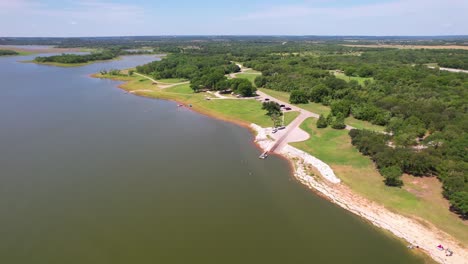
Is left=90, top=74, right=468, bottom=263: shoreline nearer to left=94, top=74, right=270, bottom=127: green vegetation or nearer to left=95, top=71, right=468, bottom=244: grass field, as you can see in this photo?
left=95, top=71, right=468, bottom=244: grass field

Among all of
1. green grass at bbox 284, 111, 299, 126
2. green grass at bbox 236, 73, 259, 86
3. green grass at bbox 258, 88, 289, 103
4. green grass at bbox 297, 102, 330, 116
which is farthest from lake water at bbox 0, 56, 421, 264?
green grass at bbox 236, 73, 259, 86

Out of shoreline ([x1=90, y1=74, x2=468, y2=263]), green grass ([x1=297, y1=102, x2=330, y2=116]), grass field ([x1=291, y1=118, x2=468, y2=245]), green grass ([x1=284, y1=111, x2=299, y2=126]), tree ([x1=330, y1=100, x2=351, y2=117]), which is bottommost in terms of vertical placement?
shoreline ([x1=90, y1=74, x2=468, y2=263])

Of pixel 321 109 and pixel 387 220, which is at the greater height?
pixel 321 109

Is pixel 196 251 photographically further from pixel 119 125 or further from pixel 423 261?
pixel 119 125

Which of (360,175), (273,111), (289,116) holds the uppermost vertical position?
(273,111)

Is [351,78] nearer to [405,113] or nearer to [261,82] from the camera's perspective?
[261,82]

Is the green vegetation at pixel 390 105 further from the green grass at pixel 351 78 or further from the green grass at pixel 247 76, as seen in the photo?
the green grass at pixel 247 76

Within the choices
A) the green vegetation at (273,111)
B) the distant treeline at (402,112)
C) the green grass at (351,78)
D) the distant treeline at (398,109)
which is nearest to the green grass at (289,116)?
the green vegetation at (273,111)

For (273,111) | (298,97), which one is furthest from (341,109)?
(298,97)
